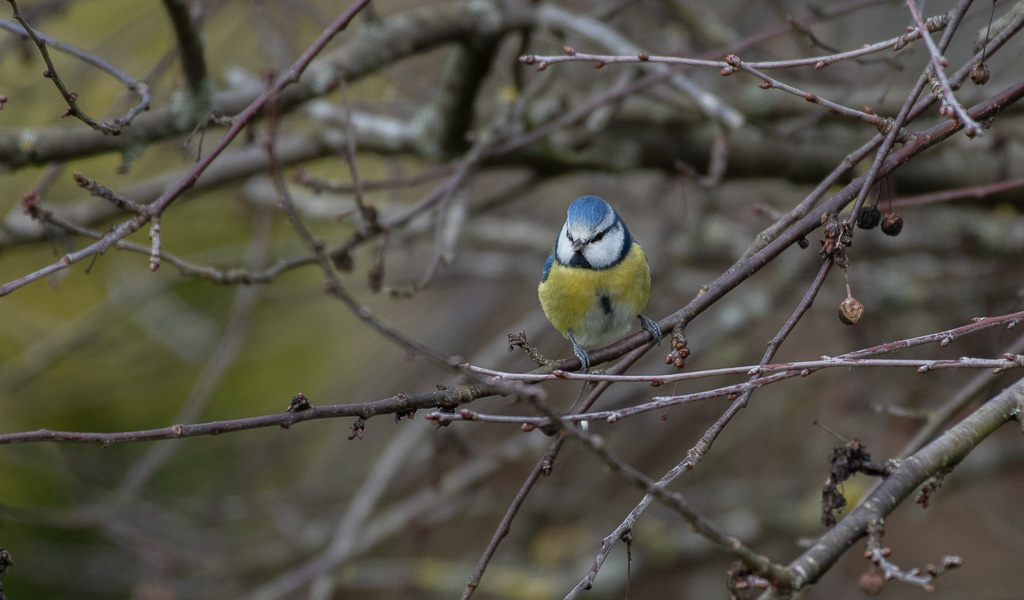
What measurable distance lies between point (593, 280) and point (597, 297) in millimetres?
58

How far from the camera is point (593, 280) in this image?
2.71 m

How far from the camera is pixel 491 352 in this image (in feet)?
14.3

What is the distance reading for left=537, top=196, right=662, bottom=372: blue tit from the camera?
271 cm

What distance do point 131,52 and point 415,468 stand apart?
2877 mm

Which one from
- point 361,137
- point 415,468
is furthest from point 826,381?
point 361,137

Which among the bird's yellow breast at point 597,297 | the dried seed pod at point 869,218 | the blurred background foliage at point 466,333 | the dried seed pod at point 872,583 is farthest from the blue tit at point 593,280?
the dried seed pod at point 872,583

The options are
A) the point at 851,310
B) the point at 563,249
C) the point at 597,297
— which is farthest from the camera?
the point at 563,249

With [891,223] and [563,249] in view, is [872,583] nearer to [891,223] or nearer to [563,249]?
[891,223]

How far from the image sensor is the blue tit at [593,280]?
271 centimetres

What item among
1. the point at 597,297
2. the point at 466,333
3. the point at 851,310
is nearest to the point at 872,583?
the point at 851,310

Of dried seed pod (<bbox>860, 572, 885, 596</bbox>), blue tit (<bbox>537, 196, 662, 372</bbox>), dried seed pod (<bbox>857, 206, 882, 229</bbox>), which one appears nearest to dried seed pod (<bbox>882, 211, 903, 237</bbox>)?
dried seed pod (<bbox>857, 206, 882, 229</bbox>)

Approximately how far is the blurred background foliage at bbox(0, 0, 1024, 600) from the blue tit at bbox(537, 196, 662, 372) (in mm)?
371

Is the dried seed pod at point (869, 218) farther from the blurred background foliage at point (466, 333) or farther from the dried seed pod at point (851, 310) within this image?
the blurred background foliage at point (466, 333)

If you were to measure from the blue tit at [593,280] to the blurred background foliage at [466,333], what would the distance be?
371mm
